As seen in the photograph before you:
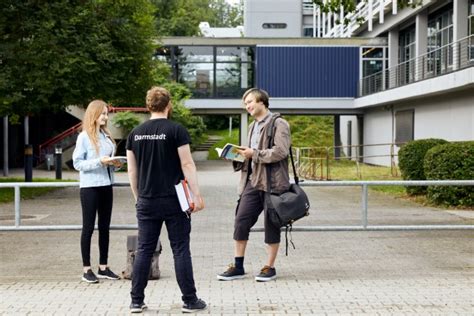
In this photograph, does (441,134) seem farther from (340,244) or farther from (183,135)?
(183,135)

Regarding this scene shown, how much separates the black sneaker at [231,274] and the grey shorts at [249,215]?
356 millimetres

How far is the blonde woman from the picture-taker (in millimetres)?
7426

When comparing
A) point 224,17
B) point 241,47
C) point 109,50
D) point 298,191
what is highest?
point 224,17

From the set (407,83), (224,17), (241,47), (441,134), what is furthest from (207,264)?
(224,17)

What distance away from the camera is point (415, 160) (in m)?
18.0

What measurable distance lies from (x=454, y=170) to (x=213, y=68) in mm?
25667

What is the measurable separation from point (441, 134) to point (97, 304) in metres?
23.4

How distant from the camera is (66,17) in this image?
1792cm

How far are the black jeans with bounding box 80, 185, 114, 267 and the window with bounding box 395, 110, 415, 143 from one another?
26.3m

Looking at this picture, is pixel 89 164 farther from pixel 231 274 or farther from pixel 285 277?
pixel 285 277

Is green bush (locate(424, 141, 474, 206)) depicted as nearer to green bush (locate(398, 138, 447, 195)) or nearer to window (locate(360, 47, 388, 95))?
green bush (locate(398, 138, 447, 195))

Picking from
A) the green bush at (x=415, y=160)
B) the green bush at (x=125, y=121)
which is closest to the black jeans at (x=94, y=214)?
the green bush at (x=415, y=160)

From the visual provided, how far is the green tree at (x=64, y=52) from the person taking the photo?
673 inches

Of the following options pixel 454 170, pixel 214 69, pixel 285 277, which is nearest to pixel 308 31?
pixel 214 69
